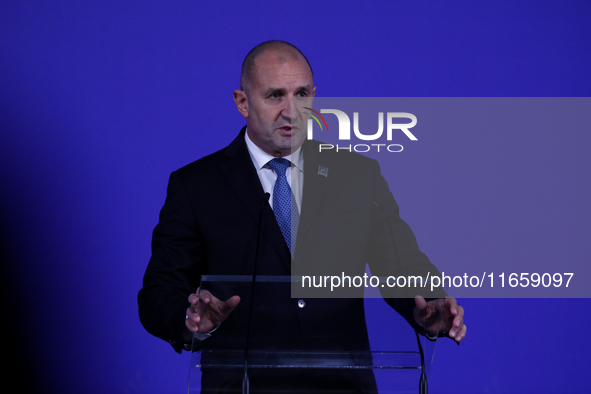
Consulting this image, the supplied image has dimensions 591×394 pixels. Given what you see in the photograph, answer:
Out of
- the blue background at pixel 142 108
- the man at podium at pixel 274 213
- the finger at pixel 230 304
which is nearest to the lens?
the finger at pixel 230 304

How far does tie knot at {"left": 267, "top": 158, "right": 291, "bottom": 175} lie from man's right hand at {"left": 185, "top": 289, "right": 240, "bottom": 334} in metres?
0.62

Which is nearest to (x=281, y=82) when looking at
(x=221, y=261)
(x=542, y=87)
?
(x=221, y=261)

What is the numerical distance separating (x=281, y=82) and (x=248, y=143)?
218 mm

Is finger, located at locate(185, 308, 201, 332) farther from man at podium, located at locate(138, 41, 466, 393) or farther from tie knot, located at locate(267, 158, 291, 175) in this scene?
tie knot, located at locate(267, 158, 291, 175)

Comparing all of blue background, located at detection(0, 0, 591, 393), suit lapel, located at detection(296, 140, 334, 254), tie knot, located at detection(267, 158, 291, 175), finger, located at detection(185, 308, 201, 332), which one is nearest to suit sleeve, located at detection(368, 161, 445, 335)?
suit lapel, located at detection(296, 140, 334, 254)

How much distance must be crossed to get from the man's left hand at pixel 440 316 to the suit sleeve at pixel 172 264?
1.72 ft

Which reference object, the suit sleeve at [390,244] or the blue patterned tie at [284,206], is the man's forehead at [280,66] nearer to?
the blue patterned tie at [284,206]

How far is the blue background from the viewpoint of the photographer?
7.59ft

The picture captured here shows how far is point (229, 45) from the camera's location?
91.5 inches

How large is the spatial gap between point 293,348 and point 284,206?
54cm

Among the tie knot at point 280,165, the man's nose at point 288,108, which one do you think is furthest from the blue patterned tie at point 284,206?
the man's nose at point 288,108

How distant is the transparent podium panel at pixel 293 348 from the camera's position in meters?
0.97

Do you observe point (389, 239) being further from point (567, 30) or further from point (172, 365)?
point (567, 30)

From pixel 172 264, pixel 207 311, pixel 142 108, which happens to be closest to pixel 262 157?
pixel 172 264
